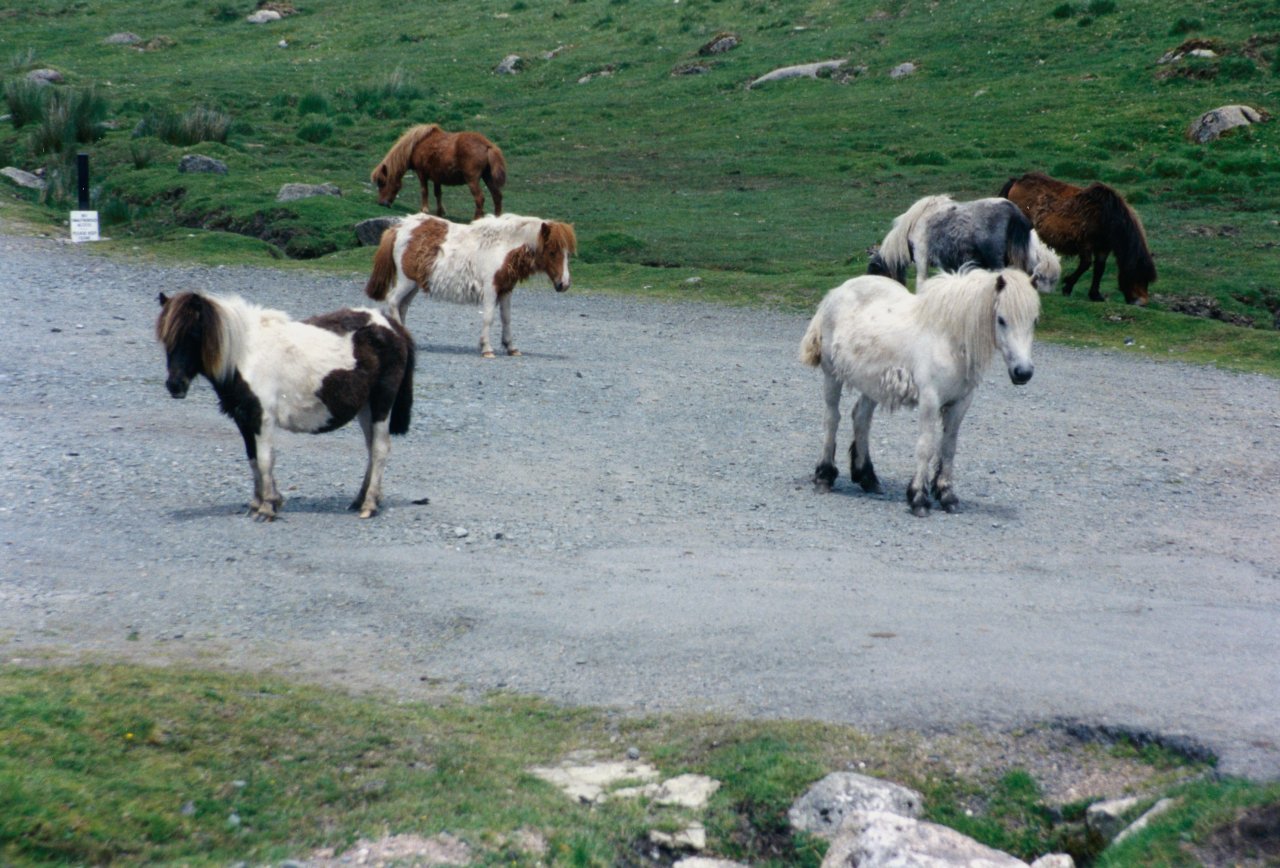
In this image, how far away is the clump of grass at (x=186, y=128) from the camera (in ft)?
103

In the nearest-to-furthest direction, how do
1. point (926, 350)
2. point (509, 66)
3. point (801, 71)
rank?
1. point (926, 350)
2. point (801, 71)
3. point (509, 66)

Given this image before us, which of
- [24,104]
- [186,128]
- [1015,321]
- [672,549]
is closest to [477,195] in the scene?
[186,128]

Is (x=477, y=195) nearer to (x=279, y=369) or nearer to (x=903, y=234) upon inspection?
(x=903, y=234)

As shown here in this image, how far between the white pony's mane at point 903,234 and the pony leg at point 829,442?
6.94 metres

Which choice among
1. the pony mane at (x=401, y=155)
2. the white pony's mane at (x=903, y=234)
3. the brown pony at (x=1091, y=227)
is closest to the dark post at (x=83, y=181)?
the pony mane at (x=401, y=155)

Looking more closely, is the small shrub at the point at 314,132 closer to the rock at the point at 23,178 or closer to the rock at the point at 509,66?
the rock at the point at 23,178

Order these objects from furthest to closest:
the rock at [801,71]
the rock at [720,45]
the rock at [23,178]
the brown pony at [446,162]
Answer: the rock at [720,45] → the rock at [801,71] → the rock at [23,178] → the brown pony at [446,162]

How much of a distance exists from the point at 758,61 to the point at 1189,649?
35.0 m

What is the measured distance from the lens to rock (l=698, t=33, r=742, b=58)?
1625 inches

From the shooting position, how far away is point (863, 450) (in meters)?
10.3

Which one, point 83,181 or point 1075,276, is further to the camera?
point 83,181

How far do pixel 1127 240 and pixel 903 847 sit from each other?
15.6 meters

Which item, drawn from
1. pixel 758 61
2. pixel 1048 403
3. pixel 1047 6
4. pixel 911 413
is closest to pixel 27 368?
pixel 911 413

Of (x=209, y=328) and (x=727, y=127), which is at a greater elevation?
(x=727, y=127)
